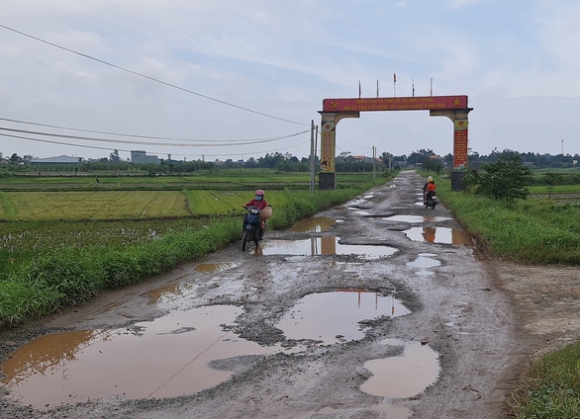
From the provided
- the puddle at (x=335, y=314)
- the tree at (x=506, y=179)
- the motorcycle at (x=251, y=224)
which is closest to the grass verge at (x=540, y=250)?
the tree at (x=506, y=179)

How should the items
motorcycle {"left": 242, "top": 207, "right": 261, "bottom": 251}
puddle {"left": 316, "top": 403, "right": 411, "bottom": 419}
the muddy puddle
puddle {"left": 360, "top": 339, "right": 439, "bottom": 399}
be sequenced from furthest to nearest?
motorcycle {"left": 242, "top": 207, "right": 261, "bottom": 251} < the muddy puddle < puddle {"left": 360, "top": 339, "right": 439, "bottom": 399} < puddle {"left": 316, "top": 403, "right": 411, "bottom": 419}

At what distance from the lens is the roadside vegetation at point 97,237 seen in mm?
7078

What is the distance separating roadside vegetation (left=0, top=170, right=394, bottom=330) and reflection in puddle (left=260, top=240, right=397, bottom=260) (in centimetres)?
119

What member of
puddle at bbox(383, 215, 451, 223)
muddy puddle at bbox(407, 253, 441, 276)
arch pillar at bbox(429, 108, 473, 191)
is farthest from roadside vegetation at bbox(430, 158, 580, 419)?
arch pillar at bbox(429, 108, 473, 191)

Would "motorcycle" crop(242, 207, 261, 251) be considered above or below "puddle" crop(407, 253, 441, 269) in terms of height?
above

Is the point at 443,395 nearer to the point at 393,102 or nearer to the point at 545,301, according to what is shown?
the point at 545,301

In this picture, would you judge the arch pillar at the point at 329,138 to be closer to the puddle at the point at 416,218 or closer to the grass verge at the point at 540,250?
the grass verge at the point at 540,250

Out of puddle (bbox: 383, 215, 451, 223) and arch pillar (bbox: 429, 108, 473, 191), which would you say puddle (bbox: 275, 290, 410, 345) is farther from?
arch pillar (bbox: 429, 108, 473, 191)

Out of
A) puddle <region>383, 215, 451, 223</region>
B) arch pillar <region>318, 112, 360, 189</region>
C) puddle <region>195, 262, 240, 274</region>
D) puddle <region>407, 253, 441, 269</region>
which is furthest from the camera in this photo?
arch pillar <region>318, 112, 360, 189</region>

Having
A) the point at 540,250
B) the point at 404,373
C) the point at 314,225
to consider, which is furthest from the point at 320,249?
the point at 404,373

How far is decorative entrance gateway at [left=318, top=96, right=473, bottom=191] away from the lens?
32281 mm

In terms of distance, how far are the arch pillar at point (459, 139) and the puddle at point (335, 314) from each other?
86.5 ft

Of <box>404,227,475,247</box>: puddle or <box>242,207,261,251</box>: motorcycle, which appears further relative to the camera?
<box>404,227,475,247</box>: puddle

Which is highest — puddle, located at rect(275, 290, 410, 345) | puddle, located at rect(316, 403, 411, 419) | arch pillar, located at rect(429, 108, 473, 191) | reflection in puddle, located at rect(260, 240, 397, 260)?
arch pillar, located at rect(429, 108, 473, 191)
